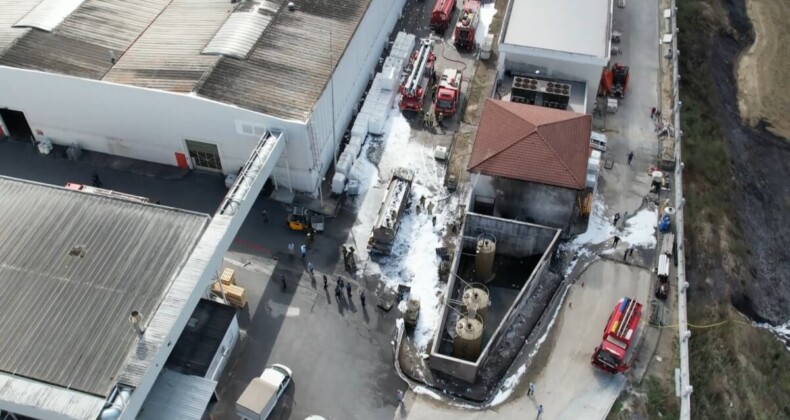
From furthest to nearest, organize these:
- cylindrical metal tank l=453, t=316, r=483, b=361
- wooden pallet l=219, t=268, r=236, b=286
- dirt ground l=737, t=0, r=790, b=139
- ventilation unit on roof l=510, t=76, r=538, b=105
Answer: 1. dirt ground l=737, t=0, r=790, b=139
2. ventilation unit on roof l=510, t=76, r=538, b=105
3. wooden pallet l=219, t=268, r=236, b=286
4. cylindrical metal tank l=453, t=316, r=483, b=361

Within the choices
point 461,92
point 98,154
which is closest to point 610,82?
point 461,92

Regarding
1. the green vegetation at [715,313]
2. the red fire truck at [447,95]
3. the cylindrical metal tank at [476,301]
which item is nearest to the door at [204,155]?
the red fire truck at [447,95]

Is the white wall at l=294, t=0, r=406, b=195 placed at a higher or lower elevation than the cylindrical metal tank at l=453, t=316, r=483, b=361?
higher

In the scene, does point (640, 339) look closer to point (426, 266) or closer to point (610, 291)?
point (610, 291)

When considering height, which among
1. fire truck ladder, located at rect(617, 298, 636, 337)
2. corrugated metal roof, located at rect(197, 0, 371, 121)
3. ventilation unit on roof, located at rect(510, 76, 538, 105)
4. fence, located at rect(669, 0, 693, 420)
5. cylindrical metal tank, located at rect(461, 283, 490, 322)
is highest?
corrugated metal roof, located at rect(197, 0, 371, 121)

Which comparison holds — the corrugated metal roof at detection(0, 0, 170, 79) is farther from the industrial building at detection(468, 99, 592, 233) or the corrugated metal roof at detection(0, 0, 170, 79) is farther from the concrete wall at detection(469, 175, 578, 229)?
the concrete wall at detection(469, 175, 578, 229)

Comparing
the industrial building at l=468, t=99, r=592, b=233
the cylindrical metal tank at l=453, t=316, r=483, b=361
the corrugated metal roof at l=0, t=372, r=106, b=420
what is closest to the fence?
the industrial building at l=468, t=99, r=592, b=233

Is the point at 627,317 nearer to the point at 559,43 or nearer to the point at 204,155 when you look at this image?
the point at 559,43

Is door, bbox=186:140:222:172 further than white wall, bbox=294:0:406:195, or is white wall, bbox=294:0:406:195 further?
door, bbox=186:140:222:172
